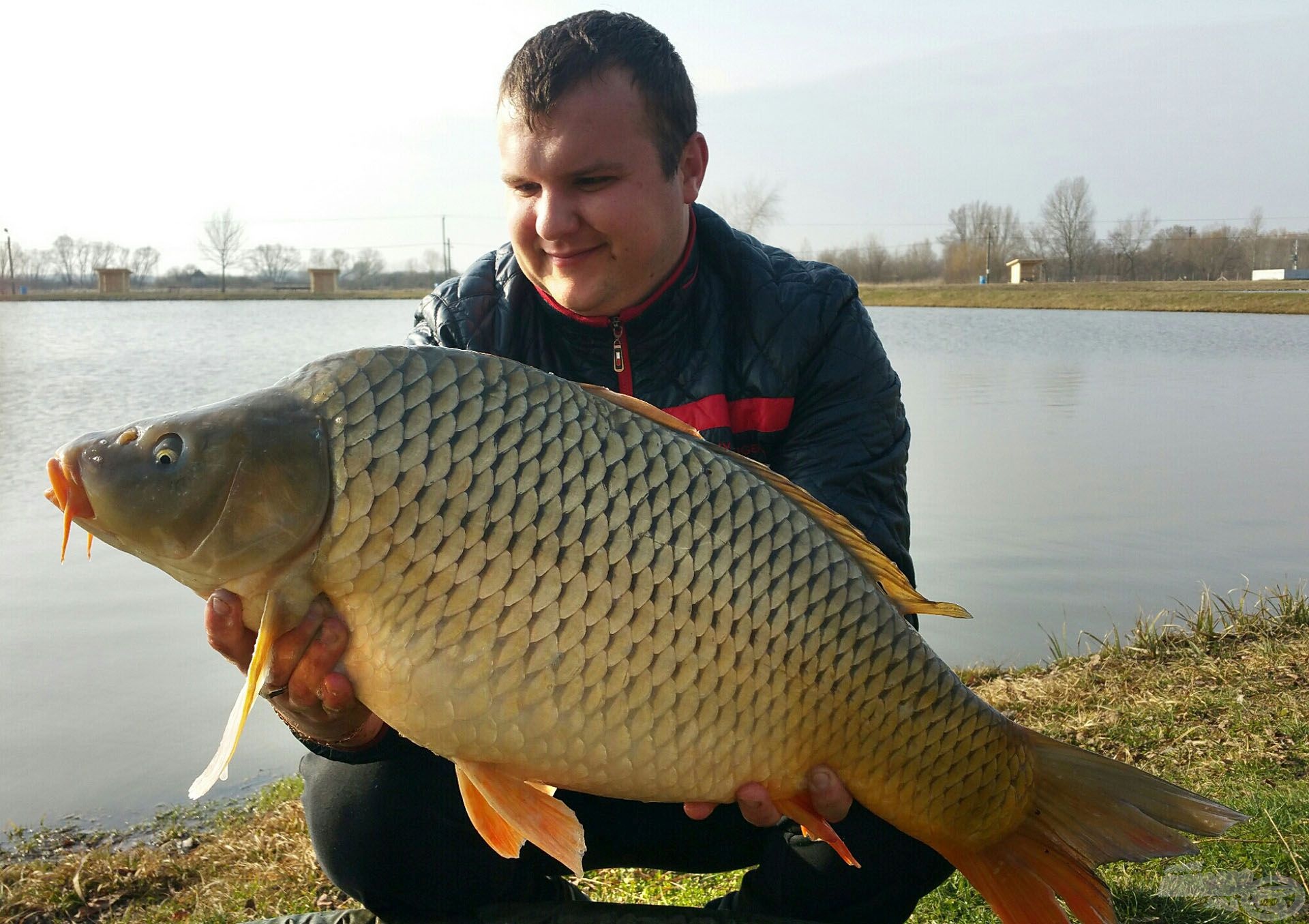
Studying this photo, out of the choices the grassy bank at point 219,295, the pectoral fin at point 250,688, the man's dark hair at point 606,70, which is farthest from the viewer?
the grassy bank at point 219,295

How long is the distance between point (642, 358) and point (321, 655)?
854 mm

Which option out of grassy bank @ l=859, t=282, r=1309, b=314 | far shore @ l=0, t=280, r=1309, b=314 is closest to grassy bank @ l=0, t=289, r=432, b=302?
far shore @ l=0, t=280, r=1309, b=314

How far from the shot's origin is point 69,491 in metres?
1.08

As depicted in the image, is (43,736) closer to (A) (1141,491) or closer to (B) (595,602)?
(B) (595,602)

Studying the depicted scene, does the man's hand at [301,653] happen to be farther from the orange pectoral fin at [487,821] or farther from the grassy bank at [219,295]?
the grassy bank at [219,295]

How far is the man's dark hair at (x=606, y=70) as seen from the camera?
5.37 feet

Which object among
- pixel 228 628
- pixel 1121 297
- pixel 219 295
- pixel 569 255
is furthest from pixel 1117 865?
pixel 219 295

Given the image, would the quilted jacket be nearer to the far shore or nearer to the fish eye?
the fish eye

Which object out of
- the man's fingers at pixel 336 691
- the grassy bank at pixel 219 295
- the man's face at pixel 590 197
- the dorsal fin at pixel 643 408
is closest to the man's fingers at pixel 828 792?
the dorsal fin at pixel 643 408

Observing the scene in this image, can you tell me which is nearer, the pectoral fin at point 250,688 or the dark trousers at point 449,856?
the pectoral fin at point 250,688

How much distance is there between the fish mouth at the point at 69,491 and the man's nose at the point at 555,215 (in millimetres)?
776

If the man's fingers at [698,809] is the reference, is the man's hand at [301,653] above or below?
above

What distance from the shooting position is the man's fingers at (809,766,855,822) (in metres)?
1.20

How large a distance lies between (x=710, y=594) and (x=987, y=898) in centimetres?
52
